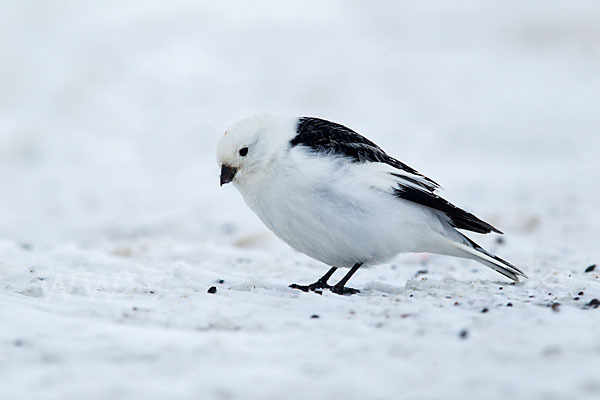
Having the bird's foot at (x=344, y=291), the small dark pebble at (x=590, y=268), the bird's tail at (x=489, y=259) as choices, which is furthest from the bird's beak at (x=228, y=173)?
the small dark pebble at (x=590, y=268)

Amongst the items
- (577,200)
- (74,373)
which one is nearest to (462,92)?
(577,200)

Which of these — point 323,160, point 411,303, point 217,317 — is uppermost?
point 323,160

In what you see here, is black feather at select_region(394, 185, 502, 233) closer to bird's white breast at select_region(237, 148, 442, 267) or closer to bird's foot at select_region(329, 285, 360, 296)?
bird's white breast at select_region(237, 148, 442, 267)

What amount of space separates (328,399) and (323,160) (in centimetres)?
194

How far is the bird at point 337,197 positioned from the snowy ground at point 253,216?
0.97 feet

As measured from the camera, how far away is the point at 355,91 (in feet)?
43.7

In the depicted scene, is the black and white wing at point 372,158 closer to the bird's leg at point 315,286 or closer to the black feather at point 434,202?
the black feather at point 434,202

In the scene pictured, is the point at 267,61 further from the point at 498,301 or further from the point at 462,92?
the point at 498,301

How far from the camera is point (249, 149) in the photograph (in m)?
4.41

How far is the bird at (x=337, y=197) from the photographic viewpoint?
4188 mm

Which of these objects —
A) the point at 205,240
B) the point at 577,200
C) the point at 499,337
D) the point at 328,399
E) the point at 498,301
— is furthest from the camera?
the point at 577,200

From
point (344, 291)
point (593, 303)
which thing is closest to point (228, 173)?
point (344, 291)

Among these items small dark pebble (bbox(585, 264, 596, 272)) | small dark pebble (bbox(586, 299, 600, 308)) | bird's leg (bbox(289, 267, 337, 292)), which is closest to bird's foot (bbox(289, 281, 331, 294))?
bird's leg (bbox(289, 267, 337, 292))

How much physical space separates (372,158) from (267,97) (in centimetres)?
858
